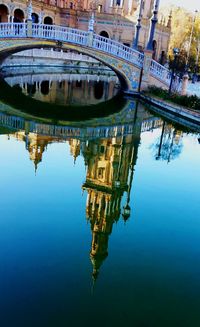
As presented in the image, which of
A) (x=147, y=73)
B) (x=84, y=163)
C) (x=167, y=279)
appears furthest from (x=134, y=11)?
(x=167, y=279)

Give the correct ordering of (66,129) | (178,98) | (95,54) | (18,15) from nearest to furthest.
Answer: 1. (66,129)
2. (178,98)
3. (95,54)
4. (18,15)

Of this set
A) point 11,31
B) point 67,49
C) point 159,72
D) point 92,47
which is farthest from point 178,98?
point 11,31

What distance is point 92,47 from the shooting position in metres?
13.8

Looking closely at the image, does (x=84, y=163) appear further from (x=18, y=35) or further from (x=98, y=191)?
(x=18, y=35)

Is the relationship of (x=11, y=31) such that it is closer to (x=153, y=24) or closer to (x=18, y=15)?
(x=153, y=24)

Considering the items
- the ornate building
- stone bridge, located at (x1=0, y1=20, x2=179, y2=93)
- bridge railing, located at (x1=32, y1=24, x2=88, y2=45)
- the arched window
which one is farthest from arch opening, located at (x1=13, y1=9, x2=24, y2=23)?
bridge railing, located at (x1=32, y1=24, x2=88, y2=45)

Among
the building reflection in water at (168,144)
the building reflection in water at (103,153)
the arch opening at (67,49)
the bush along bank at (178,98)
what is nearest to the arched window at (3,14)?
the arch opening at (67,49)

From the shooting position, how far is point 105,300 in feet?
10.3

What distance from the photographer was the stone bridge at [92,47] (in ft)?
43.1

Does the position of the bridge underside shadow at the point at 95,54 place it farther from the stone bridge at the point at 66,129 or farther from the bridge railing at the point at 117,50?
the stone bridge at the point at 66,129

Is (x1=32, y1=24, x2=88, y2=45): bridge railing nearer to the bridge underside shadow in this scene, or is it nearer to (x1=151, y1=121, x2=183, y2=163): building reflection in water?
the bridge underside shadow

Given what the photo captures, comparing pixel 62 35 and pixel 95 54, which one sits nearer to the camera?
pixel 62 35

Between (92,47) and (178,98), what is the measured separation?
412 cm

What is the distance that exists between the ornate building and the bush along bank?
45.5 ft
